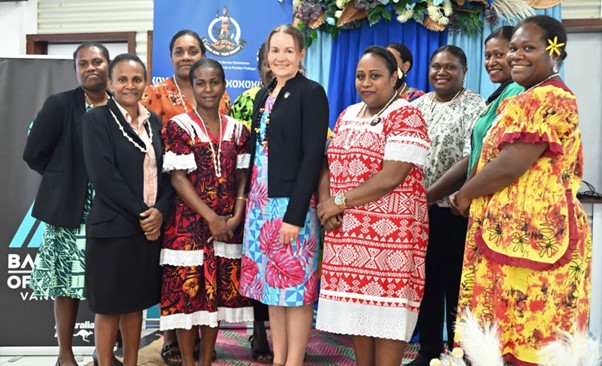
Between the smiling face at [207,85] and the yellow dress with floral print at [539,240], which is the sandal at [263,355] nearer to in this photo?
the smiling face at [207,85]

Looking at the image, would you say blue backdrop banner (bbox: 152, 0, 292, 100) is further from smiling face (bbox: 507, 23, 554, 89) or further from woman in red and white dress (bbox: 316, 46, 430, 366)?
smiling face (bbox: 507, 23, 554, 89)

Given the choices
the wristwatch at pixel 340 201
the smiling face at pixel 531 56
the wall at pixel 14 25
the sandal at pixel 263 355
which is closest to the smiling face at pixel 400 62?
the wristwatch at pixel 340 201

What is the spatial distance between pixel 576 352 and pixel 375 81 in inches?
81.2

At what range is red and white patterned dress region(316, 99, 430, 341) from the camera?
264 cm

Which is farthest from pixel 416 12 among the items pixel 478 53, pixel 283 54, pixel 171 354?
pixel 171 354

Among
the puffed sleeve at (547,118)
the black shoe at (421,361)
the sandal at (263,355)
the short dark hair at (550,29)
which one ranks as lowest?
the sandal at (263,355)

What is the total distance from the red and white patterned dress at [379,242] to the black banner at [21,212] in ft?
6.85

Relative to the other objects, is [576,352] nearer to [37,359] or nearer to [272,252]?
[272,252]

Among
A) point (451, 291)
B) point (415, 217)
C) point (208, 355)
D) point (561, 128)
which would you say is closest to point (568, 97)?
point (561, 128)

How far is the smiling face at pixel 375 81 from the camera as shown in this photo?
2.72 metres

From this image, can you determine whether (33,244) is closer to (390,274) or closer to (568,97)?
(390,274)

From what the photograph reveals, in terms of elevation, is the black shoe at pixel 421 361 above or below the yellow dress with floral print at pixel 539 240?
below

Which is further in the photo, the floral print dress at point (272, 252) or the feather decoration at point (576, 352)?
the floral print dress at point (272, 252)

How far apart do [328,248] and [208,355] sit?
0.85m
